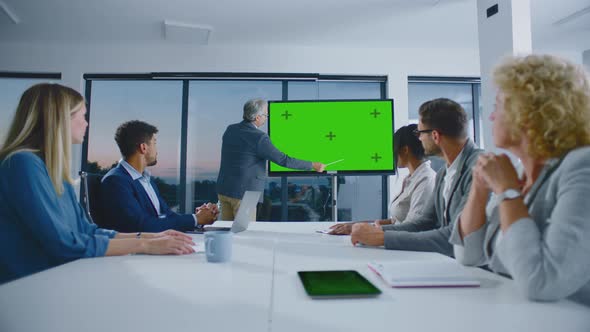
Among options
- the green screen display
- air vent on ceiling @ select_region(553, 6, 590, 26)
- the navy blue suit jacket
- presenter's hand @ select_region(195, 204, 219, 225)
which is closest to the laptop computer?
presenter's hand @ select_region(195, 204, 219, 225)

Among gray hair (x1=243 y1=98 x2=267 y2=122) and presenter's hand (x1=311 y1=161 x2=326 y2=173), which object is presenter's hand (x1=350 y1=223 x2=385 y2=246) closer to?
presenter's hand (x1=311 y1=161 x2=326 y2=173)

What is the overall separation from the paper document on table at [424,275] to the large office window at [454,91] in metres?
4.36

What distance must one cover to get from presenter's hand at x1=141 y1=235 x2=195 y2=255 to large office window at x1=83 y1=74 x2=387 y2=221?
11.3 feet

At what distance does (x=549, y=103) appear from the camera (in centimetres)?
87

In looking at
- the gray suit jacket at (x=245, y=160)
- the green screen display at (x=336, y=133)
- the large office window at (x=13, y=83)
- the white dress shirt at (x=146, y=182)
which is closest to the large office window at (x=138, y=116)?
the large office window at (x=13, y=83)

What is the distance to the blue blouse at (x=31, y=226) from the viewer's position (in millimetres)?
1146

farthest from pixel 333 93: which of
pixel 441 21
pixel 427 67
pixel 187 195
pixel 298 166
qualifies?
pixel 187 195

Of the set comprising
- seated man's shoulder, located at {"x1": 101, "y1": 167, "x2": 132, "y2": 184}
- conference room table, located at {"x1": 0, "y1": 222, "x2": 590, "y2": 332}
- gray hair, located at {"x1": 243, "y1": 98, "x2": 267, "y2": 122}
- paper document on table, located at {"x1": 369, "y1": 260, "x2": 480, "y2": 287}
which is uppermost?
gray hair, located at {"x1": 243, "y1": 98, "x2": 267, "y2": 122}

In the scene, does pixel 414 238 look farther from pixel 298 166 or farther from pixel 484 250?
pixel 298 166

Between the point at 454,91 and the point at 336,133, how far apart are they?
2699 millimetres

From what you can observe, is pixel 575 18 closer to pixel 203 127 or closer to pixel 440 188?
pixel 440 188

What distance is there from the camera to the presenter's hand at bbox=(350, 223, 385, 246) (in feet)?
4.59

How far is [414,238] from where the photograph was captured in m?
1.35

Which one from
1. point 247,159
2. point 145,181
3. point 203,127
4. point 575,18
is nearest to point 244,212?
point 145,181
